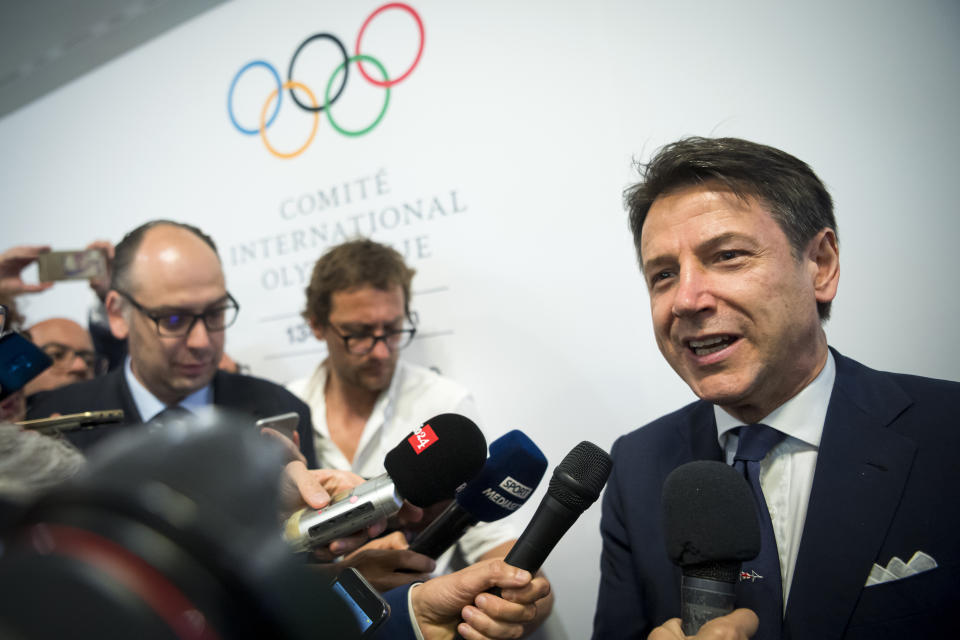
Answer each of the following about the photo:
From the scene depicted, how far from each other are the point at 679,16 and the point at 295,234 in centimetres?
193

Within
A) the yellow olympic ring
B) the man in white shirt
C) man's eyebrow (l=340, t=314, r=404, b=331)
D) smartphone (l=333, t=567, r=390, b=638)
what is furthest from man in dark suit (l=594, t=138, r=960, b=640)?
the yellow olympic ring

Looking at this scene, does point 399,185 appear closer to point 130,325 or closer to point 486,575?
point 130,325

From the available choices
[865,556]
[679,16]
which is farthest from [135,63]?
[865,556]

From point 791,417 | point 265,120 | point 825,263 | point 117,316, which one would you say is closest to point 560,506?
point 791,417

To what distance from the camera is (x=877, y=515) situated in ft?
4.04

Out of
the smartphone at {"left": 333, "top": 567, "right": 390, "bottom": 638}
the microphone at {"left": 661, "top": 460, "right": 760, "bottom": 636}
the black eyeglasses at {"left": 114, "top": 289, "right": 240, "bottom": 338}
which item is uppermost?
the black eyeglasses at {"left": 114, "top": 289, "right": 240, "bottom": 338}

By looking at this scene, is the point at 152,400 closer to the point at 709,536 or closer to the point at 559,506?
the point at 559,506

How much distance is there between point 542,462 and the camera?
4.22ft

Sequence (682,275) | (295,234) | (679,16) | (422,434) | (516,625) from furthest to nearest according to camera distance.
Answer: (295,234) < (679,16) < (682,275) < (422,434) < (516,625)

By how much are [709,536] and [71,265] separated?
9.24ft

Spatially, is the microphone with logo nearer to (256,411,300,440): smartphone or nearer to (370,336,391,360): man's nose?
(256,411,300,440): smartphone

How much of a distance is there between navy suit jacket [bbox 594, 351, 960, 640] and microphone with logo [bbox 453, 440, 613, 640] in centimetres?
52

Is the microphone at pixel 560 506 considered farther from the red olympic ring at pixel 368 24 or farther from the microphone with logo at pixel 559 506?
the red olympic ring at pixel 368 24

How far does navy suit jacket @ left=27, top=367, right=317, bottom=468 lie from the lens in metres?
2.26
